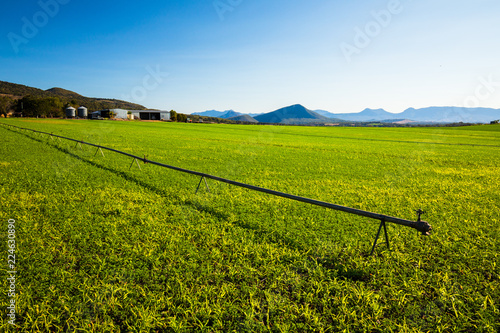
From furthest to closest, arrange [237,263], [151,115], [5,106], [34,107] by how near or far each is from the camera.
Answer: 1. [151,115]
2. [34,107]
3. [5,106]
4. [237,263]

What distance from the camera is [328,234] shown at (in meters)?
6.39

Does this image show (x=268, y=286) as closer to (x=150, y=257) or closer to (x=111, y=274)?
(x=150, y=257)

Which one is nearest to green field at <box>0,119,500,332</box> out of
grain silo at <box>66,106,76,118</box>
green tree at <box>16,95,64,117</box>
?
grain silo at <box>66,106,76,118</box>

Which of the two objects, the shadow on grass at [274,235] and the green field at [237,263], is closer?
the green field at [237,263]

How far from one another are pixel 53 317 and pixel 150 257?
1.75 meters

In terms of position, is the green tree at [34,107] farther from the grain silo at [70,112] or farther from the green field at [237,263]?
the green field at [237,263]

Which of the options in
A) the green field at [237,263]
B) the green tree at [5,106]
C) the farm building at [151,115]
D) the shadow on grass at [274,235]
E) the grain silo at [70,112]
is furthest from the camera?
the farm building at [151,115]

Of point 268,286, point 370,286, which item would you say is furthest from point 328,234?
point 268,286

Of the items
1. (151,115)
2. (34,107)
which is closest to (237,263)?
(34,107)

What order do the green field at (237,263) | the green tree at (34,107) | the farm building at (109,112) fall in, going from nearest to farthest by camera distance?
the green field at (237,263)
the green tree at (34,107)
the farm building at (109,112)

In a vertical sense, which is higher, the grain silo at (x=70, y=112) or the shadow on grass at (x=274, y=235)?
the grain silo at (x=70, y=112)

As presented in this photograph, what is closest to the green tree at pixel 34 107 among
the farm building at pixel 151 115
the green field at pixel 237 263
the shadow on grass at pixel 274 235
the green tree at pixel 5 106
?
the green tree at pixel 5 106

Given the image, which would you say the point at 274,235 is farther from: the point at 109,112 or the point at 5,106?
the point at 5,106

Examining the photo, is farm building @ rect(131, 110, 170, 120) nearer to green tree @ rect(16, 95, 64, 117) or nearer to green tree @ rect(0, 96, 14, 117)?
green tree @ rect(16, 95, 64, 117)
